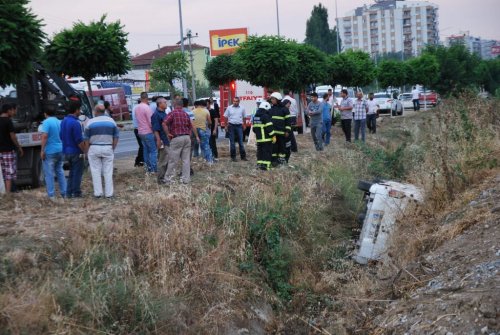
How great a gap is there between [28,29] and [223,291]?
5838 mm

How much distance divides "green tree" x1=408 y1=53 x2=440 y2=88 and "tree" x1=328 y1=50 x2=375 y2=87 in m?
13.4

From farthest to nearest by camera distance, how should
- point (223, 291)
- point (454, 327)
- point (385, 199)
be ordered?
point (385, 199) → point (223, 291) → point (454, 327)

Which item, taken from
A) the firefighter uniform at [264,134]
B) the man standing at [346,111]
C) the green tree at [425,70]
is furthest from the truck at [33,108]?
the green tree at [425,70]

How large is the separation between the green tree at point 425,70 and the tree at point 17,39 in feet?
142

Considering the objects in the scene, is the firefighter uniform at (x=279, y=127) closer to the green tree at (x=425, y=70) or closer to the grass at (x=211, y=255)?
the grass at (x=211, y=255)

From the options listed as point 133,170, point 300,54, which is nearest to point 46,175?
point 133,170

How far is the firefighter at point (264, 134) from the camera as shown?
15070mm

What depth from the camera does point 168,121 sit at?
13.2m

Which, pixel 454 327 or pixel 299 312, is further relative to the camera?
pixel 299 312

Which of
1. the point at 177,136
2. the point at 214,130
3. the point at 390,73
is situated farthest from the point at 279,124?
the point at 390,73

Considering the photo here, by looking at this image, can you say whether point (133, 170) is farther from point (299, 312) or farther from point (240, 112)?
point (299, 312)

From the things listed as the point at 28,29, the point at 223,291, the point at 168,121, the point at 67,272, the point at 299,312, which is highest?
the point at 28,29

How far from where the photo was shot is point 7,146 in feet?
39.7

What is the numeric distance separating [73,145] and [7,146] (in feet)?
3.79
